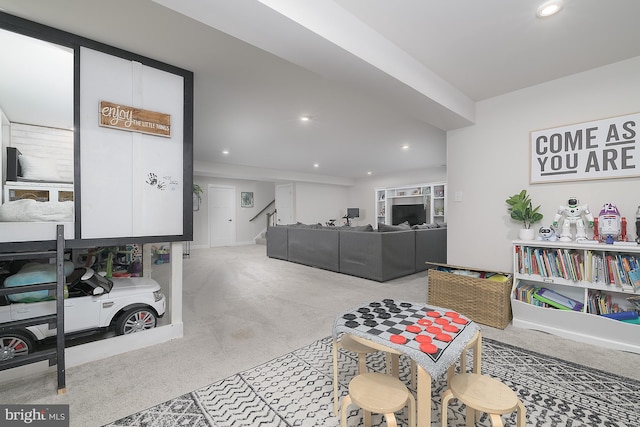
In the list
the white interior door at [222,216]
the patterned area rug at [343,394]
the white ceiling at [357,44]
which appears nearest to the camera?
the patterned area rug at [343,394]

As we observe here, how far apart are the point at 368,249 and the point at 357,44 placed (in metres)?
3.02

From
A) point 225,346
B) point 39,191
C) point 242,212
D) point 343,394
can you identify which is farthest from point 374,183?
point 39,191

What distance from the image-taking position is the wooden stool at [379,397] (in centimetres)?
105

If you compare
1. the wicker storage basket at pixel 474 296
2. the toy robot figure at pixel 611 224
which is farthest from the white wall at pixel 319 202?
the toy robot figure at pixel 611 224

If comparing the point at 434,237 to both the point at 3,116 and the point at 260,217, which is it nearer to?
the point at 3,116

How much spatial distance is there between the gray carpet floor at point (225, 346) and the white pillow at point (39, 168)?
1.28 m

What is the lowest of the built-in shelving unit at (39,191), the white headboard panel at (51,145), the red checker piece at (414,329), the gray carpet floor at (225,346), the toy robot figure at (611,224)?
the gray carpet floor at (225,346)

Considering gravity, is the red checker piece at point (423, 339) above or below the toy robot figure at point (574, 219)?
below

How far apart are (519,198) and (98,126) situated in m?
3.57

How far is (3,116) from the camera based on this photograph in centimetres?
167

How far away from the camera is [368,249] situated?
13.8 feet

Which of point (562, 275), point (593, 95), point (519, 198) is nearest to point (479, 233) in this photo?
point (519, 198)

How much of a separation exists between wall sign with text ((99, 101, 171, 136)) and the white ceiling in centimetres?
→ 45

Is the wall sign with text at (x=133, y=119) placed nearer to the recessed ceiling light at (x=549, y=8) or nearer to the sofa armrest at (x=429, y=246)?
the recessed ceiling light at (x=549, y=8)
